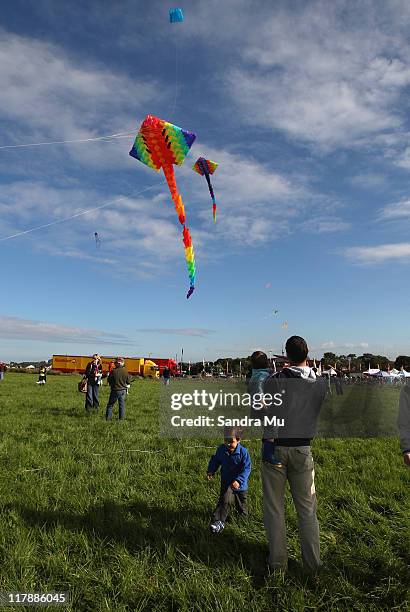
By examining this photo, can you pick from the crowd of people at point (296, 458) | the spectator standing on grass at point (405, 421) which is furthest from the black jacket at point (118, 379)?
the spectator standing on grass at point (405, 421)

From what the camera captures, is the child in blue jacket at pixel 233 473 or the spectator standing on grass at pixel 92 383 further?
the spectator standing on grass at pixel 92 383

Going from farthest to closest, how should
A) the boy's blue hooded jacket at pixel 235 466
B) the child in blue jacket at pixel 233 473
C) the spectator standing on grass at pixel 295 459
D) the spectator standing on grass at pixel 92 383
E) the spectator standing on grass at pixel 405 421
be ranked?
1. the spectator standing on grass at pixel 92 383
2. the boy's blue hooded jacket at pixel 235 466
3. the child in blue jacket at pixel 233 473
4. the spectator standing on grass at pixel 405 421
5. the spectator standing on grass at pixel 295 459

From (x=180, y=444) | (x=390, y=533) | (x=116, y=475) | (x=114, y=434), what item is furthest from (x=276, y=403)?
(x=114, y=434)

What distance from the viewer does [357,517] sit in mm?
5234

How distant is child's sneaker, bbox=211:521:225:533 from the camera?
4.82 metres

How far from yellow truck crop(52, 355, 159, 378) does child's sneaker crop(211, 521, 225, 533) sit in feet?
199

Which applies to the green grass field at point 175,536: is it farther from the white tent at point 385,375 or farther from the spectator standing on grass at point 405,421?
the white tent at point 385,375

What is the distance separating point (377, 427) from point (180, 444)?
19.9 feet

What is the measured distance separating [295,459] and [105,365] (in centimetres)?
6212

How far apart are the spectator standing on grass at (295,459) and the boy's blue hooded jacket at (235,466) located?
1248 mm

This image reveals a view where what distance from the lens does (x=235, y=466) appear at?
212 inches

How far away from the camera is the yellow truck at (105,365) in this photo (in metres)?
65.0

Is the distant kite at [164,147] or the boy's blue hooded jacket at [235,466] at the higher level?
the distant kite at [164,147]

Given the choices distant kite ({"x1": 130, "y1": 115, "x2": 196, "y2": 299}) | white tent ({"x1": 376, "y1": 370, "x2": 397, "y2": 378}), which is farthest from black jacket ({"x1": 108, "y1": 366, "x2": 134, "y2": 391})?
white tent ({"x1": 376, "y1": 370, "x2": 397, "y2": 378})
